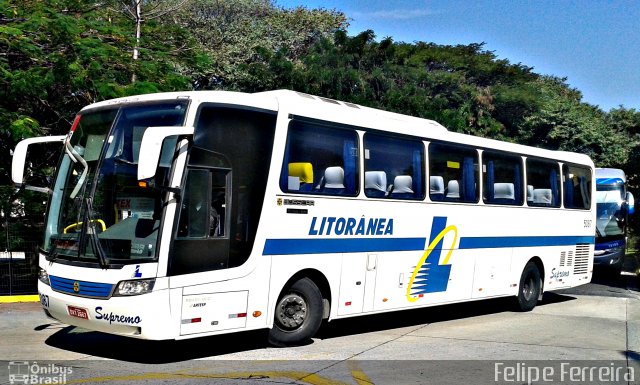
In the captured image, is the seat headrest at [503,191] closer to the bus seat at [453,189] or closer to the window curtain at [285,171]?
the bus seat at [453,189]

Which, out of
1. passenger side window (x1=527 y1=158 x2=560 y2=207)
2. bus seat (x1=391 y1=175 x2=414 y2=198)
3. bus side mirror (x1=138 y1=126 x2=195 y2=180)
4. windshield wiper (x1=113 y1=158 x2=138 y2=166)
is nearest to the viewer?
bus side mirror (x1=138 y1=126 x2=195 y2=180)

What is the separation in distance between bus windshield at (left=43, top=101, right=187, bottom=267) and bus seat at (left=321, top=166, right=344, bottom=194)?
2543 millimetres

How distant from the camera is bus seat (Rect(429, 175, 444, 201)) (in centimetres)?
1259

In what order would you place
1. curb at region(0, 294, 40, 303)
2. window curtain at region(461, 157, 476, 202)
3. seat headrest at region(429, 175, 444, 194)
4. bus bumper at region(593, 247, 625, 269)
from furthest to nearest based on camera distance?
bus bumper at region(593, 247, 625, 269) < curb at region(0, 294, 40, 303) < window curtain at region(461, 157, 476, 202) < seat headrest at region(429, 175, 444, 194)

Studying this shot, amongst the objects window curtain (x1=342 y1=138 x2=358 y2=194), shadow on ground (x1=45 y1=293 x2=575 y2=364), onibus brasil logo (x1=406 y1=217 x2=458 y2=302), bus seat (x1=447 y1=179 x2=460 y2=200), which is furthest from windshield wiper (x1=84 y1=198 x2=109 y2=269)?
bus seat (x1=447 y1=179 x2=460 y2=200)

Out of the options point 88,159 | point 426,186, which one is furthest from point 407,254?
point 88,159

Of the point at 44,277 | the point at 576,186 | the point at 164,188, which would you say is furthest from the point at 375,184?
the point at 576,186

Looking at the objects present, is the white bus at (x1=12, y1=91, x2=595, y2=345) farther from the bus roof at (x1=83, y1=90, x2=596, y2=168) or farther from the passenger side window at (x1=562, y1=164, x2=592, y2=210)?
the passenger side window at (x1=562, y1=164, x2=592, y2=210)

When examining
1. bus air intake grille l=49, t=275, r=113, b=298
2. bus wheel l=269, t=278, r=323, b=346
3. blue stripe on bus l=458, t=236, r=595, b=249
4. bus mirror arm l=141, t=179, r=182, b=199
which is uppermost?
bus mirror arm l=141, t=179, r=182, b=199

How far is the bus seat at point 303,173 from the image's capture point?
10117 millimetres

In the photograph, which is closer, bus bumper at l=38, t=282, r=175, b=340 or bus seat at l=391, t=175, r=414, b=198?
bus bumper at l=38, t=282, r=175, b=340

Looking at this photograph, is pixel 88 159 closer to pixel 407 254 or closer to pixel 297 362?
pixel 297 362

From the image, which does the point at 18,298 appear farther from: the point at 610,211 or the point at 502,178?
the point at 610,211

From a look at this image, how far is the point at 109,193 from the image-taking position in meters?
8.85
